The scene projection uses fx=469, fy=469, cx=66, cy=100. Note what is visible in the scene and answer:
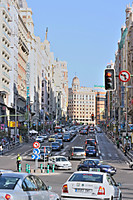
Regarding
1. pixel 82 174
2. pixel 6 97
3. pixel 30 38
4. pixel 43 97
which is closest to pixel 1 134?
pixel 6 97

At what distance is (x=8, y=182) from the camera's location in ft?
36.5

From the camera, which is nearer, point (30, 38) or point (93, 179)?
point (93, 179)

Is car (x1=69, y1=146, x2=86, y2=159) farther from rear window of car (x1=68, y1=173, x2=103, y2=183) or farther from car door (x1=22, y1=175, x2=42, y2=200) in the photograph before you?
car door (x1=22, y1=175, x2=42, y2=200)

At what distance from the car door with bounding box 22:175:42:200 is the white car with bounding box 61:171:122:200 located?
2.33 m

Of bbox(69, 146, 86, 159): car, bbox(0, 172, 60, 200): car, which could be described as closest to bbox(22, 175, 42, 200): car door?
bbox(0, 172, 60, 200): car

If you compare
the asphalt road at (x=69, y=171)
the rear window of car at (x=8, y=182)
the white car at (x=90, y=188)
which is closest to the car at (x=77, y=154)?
the asphalt road at (x=69, y=171)

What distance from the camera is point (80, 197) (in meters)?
14.2

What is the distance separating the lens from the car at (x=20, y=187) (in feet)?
34.8

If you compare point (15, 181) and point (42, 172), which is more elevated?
point (15, 181)

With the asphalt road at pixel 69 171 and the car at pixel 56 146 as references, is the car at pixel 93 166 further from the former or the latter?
the car at pixel 56 146

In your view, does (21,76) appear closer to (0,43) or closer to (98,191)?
(0,43)

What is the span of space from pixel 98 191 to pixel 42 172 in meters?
21.3

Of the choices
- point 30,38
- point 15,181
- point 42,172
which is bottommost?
point 42,172

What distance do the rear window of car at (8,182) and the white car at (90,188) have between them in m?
3.40
